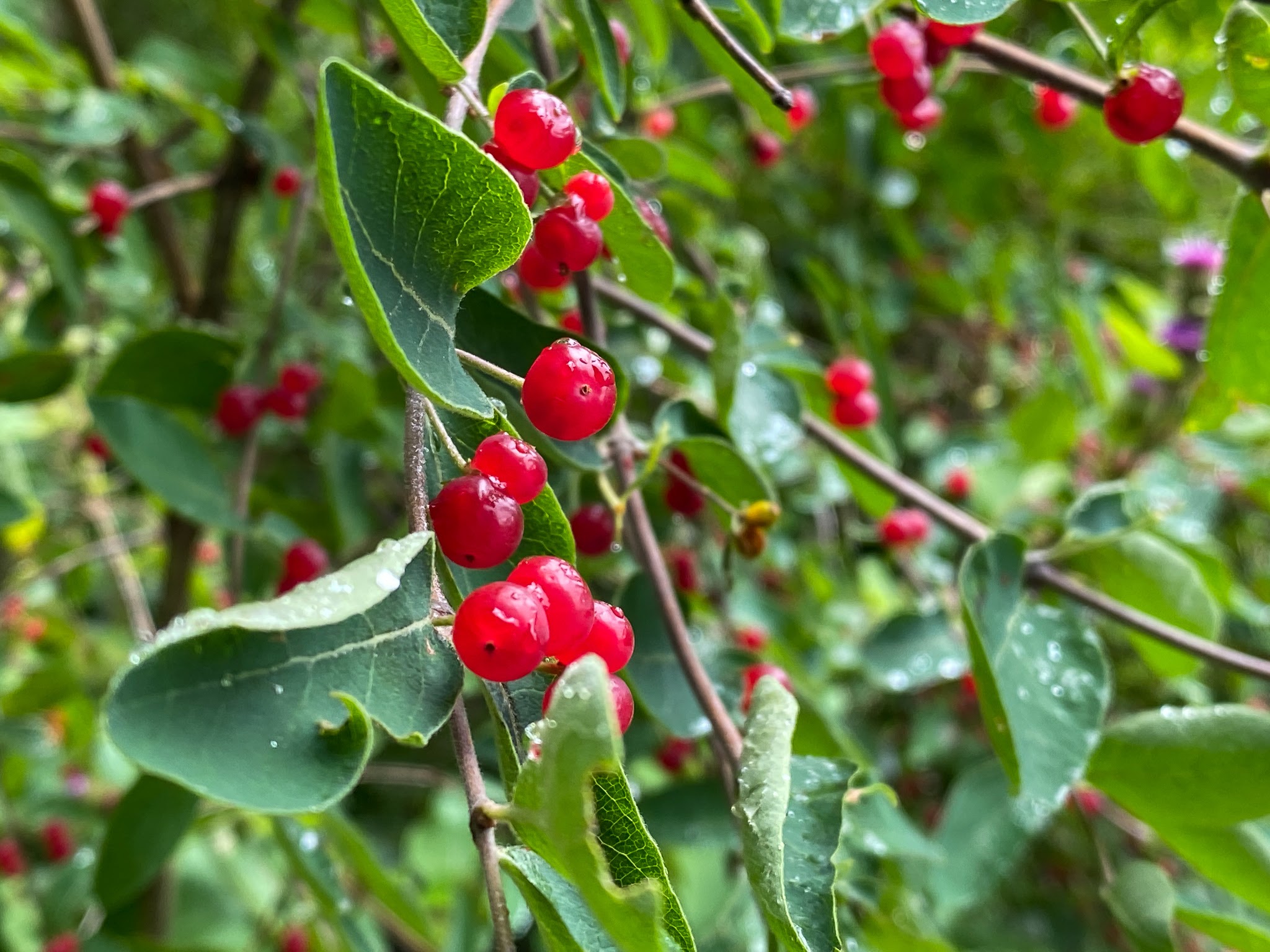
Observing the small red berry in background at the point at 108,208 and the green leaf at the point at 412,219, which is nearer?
the green leaf at the point at 412,219

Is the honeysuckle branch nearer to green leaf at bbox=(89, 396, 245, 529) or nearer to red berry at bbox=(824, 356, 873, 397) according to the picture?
red berry at bbox=(824, 356, 873, 397)

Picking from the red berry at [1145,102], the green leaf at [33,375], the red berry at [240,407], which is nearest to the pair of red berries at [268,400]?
the red berry at [240,407]

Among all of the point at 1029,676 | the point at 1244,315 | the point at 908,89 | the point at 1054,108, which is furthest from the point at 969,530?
the point at 1054,108

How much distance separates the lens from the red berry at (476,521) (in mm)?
380

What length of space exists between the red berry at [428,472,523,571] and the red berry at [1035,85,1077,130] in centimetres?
120

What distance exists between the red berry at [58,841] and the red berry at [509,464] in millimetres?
1730

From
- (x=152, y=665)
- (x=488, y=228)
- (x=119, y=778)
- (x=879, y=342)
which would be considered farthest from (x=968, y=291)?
(x=119, y=778)

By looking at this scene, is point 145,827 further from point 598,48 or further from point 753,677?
point 598,48

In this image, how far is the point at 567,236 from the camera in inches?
18.8

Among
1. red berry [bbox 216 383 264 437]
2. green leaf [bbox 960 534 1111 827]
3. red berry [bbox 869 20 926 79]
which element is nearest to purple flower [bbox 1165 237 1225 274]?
red berry [bbox 869 20 926 79]

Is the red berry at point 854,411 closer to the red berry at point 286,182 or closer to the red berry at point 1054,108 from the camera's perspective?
the red berry at point 1054,108

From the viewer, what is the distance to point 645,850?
364 millimetres

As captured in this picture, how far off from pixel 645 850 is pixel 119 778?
2057 millimetres

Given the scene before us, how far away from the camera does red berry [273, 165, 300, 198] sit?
1243 mm
